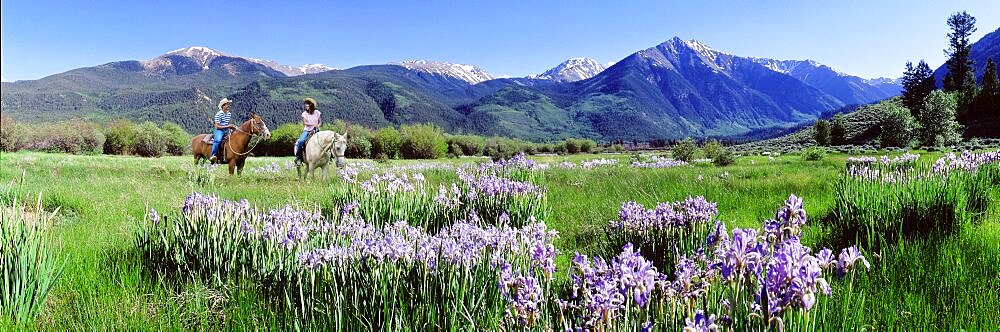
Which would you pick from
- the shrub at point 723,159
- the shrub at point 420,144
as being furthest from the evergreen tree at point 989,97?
the shrub at point 420,144

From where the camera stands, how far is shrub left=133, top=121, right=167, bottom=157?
1959 inches

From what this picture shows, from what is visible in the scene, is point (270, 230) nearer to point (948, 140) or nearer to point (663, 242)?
point (663, 242)

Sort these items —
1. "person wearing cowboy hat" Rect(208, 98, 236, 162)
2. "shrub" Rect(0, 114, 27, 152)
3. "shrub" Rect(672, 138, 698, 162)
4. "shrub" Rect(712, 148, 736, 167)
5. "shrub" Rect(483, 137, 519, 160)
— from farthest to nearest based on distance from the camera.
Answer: "shrub" Rect(483, 137, 519, 160), "shrub" Rect(0, 114, 27, 152), "shrub" Rect(672, 138, 698, 162), "shrub" Rect(712, 148, 736, 167), "person wearing cowboy hat" Rect(208, 98, 236, 162)

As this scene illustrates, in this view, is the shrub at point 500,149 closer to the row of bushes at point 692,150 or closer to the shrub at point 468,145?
the shrub at point 468,145

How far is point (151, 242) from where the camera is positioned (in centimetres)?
473

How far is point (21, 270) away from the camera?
10.5 ft

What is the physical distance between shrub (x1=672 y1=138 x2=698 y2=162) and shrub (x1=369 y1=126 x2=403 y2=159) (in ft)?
117

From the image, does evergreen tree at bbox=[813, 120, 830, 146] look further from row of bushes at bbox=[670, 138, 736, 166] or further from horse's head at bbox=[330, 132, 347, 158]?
horse's head at bbox=[330, 132, 347, 158]

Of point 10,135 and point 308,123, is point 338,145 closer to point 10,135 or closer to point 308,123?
point 308,123

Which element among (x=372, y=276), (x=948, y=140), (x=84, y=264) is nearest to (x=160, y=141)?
(x=84, y=264)

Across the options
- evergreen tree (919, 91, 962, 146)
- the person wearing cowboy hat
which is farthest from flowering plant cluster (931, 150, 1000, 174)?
evergreen tree (919, 91, 962, 146)

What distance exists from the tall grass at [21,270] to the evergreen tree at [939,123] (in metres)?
70.1

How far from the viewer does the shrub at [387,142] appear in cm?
5728

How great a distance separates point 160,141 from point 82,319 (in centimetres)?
5963
